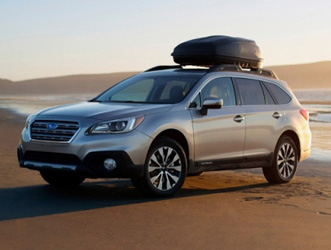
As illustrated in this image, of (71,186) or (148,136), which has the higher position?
(148,136)

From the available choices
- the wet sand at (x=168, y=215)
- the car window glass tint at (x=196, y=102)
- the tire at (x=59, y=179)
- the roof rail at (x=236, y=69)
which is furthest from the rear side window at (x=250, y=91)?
the tire at (x=59, y=179)

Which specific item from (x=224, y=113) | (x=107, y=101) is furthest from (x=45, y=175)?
(x=224, y=113)

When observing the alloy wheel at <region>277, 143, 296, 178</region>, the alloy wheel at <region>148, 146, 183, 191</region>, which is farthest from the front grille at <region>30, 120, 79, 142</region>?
the alloy wheel at <region>277, 143, 296, 178</region>

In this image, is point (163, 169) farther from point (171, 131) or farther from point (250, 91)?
point (250, 91)

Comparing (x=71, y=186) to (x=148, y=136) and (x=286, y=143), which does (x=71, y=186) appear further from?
(x=286, y=143)

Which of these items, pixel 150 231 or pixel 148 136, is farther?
pixel 148 136

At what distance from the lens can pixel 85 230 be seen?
23.1ft

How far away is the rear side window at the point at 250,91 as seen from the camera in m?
10.7

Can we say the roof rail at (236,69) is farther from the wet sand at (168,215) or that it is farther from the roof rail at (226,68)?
the wet sand at (168,215)

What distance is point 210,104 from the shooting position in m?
9.62

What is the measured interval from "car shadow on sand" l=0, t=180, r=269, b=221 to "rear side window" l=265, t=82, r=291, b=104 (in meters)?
1.48

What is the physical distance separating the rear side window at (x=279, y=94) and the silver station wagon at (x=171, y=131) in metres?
0.02

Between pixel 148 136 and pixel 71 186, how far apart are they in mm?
1779

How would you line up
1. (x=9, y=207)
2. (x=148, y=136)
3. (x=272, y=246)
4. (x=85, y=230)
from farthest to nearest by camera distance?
(x=148, y=136)
(x=9, y=207)
(x=85, y=230)
(x=272, y=246)
